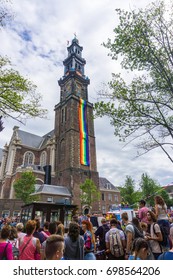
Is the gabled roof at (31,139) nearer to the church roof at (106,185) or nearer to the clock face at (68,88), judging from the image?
the clock face at (68,88)

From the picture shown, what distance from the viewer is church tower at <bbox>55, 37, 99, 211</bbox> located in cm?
3291

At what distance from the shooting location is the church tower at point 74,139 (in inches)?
1296

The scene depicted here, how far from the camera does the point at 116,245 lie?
171 inches

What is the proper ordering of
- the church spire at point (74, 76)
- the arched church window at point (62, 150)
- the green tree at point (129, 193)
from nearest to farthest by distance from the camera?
the arched church window at point (62, 150)
the green tree at point (129, 193)
the church spire at point (74, 76)

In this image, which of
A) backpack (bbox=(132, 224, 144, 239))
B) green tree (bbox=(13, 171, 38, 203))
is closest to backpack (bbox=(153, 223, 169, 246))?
backpack (bbox=(132, 224, 144, 239))

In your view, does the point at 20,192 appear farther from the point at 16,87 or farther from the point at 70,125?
the point at 16,87

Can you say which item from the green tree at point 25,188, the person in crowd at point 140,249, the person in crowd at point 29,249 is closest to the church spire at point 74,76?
the green tree at point 25,188

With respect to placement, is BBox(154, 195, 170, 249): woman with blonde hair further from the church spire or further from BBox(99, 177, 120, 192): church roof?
BBox(99, 177, 120, 192): church roof

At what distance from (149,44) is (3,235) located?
33.9 ft

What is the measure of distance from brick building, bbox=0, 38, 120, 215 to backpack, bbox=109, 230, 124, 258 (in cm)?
2499

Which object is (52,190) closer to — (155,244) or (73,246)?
(155,244)

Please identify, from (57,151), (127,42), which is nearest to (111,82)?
(127,42)

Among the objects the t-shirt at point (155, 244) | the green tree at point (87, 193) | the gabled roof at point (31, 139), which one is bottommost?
the t-shirt at point (155, 244)
